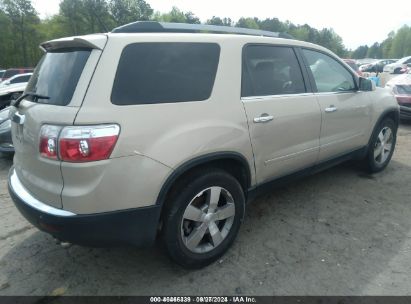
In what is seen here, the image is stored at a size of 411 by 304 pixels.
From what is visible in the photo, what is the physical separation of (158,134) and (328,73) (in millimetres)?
2483

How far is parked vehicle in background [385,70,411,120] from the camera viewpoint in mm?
7796

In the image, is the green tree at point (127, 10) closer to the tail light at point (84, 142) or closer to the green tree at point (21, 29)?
the green tree at point (21, 29)

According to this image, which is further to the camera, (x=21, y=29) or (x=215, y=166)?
(x=21, y=29)

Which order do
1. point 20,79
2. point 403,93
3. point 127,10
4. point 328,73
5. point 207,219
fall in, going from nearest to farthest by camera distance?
point 207,219 → point 328,73 → point 403,93 → point 20,79 → point 127,10

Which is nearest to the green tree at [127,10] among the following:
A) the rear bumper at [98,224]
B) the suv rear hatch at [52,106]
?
the suv rear hatch at [52,106]

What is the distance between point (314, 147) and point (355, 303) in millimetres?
1603

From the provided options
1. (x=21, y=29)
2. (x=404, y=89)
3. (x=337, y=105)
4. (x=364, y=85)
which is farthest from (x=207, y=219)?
(x=21, y=29)

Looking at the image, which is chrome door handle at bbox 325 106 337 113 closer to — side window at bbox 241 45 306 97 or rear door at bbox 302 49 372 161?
rear door at bbox 302 49 372 161

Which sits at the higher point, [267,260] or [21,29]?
[21,29]

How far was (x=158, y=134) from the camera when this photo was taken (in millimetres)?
2188

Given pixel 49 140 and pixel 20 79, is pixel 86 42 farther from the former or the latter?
pixel 20 79

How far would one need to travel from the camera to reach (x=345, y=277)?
2568mm

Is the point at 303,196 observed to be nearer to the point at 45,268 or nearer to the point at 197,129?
the point at 197,129

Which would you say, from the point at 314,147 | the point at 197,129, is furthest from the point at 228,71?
the point at 314,147
